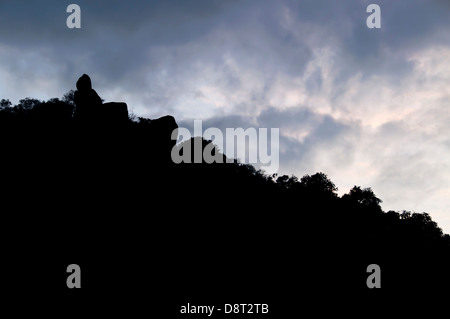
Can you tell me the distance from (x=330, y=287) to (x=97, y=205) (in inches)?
1111

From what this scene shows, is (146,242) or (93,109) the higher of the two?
(93,109)

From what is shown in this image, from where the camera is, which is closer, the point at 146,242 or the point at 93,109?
the point at 146,242

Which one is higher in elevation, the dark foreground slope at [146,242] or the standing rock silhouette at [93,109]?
the standing rock silhouette at [93,109]

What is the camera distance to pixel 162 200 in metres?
32.8

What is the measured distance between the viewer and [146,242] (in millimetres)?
28953

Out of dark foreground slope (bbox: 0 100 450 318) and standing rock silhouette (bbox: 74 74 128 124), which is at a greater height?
standing rock silhouette (bbox: 74 74 128 124)

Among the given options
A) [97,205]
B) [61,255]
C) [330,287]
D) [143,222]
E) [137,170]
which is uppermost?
[137,170]

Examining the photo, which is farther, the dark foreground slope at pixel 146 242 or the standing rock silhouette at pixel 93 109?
the standing rock silhouette at pixel 93 109

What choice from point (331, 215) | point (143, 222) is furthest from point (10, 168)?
point (331, 215)

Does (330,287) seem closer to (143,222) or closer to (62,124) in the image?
(143,222)

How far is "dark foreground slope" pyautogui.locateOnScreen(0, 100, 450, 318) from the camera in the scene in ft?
81.1

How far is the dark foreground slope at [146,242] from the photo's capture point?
24734mm

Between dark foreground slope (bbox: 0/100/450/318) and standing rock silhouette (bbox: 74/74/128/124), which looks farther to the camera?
standing rock silhouette (bbox: 74/74/128/124)
